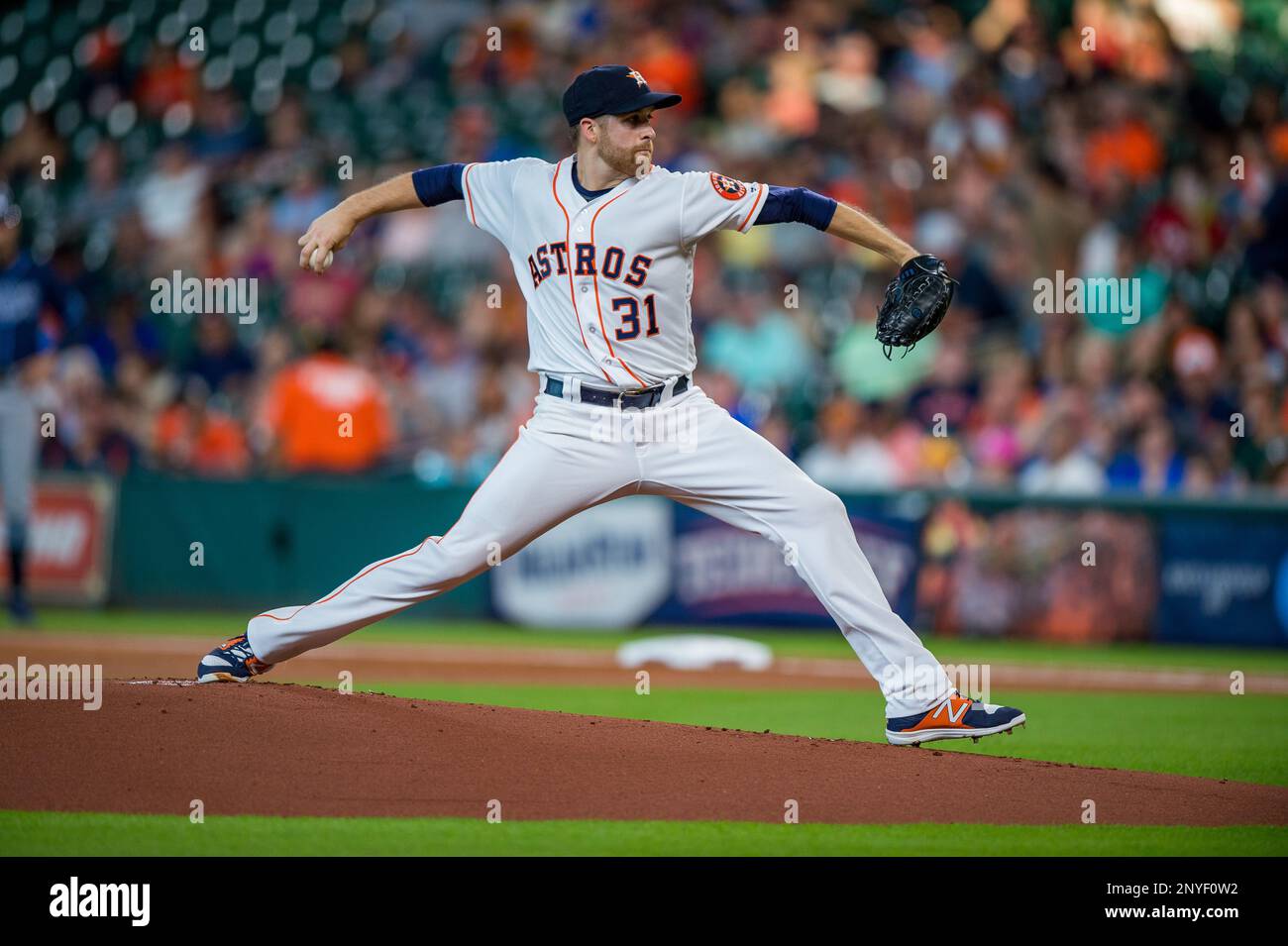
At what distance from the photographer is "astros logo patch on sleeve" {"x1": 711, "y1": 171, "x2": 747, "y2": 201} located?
21.3 feet

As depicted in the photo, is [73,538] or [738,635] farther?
[73,538]

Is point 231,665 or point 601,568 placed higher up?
point 601,568

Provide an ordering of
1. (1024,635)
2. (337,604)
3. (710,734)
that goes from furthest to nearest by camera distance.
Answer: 1. (1024,635)
2. (710,734)
3. (337,604)

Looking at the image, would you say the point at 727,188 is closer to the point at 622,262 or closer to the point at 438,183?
the point at 622,262

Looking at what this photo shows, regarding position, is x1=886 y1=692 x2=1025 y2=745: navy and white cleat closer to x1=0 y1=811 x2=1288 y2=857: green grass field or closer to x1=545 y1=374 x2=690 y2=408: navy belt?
x1=0 y1=811 x2=1288 y2=857: green grass field

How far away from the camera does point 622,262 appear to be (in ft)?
21.2

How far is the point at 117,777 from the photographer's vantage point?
6023mm

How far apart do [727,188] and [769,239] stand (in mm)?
10026

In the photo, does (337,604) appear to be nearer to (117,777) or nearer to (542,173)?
(117,777)

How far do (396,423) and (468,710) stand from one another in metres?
8.97

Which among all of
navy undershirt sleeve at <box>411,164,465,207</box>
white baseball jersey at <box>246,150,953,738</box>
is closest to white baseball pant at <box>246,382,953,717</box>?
white baseball jersey at <box>246,150,953,738</box>

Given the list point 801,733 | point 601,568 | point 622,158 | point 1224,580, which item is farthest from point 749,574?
point 622,158

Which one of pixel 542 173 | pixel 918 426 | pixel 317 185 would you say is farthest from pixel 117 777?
pixel 317 185

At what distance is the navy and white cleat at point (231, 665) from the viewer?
6.79 m
